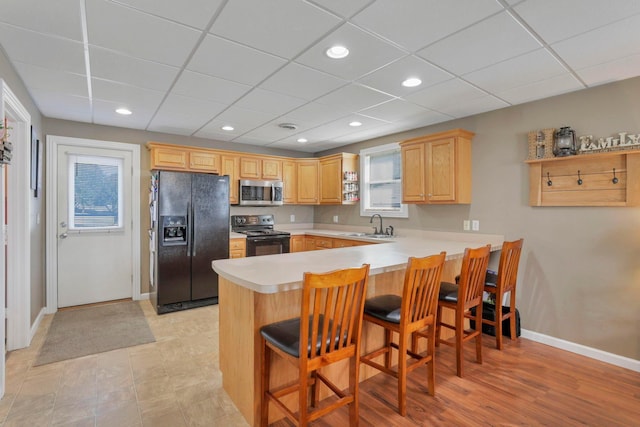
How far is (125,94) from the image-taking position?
10.1 feet

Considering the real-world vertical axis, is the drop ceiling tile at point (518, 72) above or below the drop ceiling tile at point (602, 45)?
above

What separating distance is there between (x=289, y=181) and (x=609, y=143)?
163 inches

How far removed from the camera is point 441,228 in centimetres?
410

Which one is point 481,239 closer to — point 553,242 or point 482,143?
point 553,242

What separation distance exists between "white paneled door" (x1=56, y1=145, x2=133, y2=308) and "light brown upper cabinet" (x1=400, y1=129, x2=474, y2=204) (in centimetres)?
379

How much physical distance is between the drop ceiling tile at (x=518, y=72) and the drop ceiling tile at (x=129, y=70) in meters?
2.42

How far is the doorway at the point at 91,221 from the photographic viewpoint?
13.2ft

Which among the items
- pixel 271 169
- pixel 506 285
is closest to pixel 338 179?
pixel 271 169

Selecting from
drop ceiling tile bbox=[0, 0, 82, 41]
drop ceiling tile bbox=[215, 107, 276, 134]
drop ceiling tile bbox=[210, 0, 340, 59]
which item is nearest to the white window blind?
drop ceiling tile bbox=[215, 107, 276, 134]

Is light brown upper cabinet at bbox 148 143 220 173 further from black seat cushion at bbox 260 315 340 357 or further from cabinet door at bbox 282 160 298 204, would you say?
black seat cushion at bbox 260 315 340 357

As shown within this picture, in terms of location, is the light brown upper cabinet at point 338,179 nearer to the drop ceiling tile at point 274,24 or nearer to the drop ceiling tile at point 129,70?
the drop ceiling tile at point 129,70

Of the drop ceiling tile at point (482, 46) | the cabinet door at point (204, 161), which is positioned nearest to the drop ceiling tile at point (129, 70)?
the cabinet door at point (204, 161)

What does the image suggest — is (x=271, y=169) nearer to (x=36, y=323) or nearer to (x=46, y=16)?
(x=36, y=323)

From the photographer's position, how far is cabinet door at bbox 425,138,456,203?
3660 millimetres
